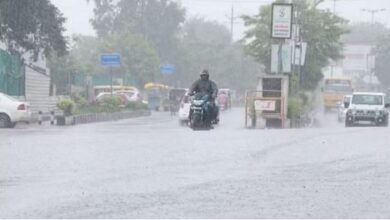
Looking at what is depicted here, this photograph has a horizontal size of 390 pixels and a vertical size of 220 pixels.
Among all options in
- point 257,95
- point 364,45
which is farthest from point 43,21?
point 364,45

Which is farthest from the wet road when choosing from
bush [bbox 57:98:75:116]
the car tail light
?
bush [bbox 57:98:75:116]

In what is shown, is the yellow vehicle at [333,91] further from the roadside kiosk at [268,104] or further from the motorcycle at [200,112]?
the motorcycle at [200,112]

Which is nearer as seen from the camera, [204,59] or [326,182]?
[326,182]

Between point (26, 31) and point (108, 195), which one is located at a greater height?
point (26, 31)

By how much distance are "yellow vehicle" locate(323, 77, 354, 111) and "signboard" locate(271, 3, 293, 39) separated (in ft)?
105

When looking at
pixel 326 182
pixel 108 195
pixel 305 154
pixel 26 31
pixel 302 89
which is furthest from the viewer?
pixel 302 89

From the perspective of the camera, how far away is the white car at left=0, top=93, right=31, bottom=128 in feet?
129

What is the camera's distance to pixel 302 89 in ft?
216

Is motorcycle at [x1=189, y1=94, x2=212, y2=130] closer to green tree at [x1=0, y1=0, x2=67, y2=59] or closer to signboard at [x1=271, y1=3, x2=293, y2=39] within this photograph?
signboard at [x1=271, y1=3, x2=293, y2=39]

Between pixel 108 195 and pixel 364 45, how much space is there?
152m

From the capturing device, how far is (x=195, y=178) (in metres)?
16.6

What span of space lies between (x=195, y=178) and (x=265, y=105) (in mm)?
28617

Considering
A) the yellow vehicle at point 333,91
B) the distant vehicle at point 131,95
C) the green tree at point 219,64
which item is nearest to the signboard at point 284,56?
the distant vehicle at point 131,95

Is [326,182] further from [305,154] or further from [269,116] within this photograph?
[269,116]
